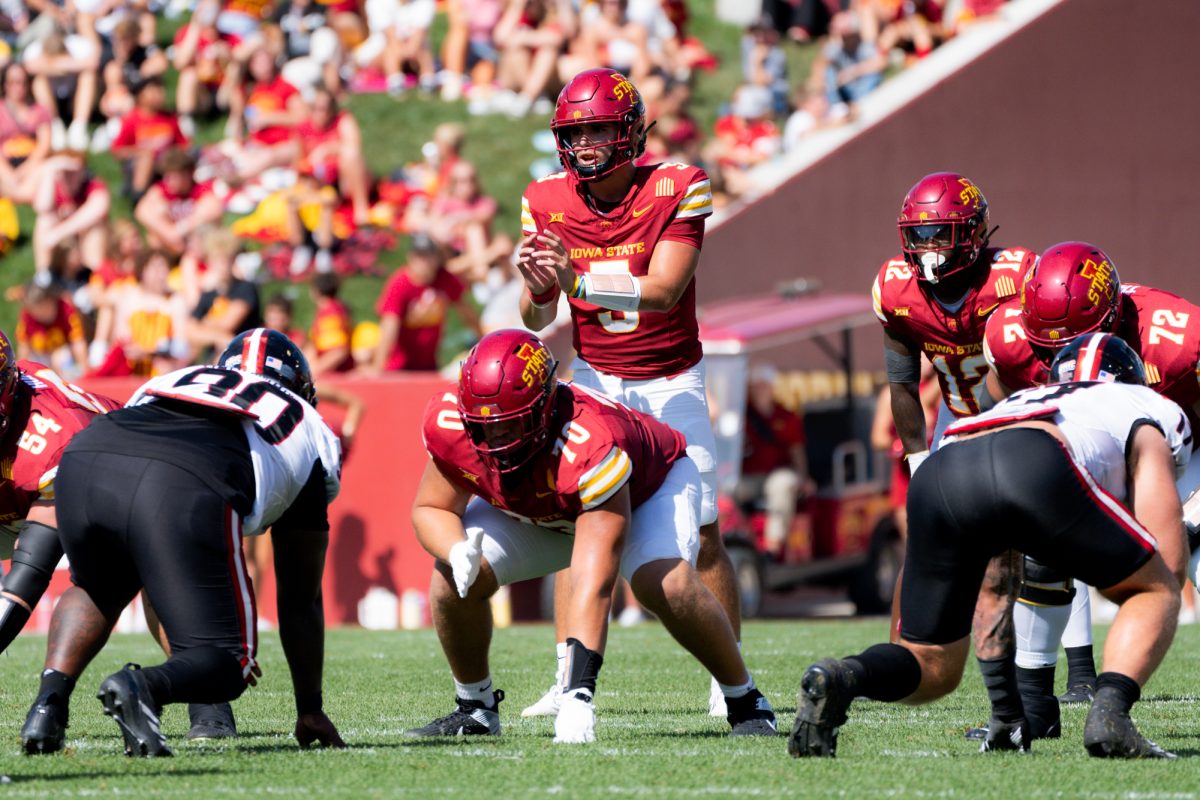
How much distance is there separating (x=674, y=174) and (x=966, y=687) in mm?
2593

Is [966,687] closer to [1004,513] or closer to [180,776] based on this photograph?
[1004,513]

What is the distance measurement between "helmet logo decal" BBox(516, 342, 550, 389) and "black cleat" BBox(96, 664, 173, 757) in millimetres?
1384

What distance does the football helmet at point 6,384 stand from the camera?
18.8 feet

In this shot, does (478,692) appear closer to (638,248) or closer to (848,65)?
(638,248)

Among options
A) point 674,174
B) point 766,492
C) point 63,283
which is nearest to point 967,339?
point 674,174

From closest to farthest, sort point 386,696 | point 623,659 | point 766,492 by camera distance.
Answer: point 386,696 → point 623,659 → point 766,492

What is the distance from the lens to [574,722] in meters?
5.50

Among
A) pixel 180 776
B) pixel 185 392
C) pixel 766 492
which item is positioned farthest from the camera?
pixel 766 492

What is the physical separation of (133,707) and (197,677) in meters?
0.23

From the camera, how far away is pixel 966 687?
25.7ft

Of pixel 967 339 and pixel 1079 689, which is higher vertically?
pixel 967 339

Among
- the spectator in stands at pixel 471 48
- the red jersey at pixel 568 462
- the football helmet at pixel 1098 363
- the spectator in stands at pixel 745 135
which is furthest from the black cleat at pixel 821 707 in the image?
the spectator in stands at pixel 471 48

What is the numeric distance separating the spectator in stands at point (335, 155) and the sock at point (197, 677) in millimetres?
11065

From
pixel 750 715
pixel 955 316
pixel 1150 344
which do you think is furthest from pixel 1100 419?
pixel 955 316
